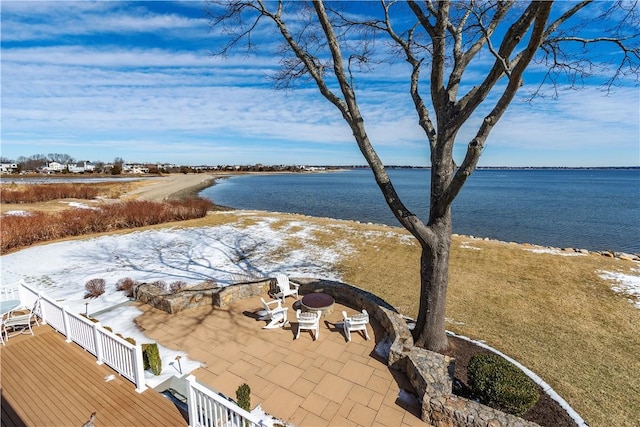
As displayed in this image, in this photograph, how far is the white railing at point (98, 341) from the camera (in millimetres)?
4801

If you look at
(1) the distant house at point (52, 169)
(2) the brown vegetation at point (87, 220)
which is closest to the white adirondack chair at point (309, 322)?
(2) the brown vegetation at point (87, 220)

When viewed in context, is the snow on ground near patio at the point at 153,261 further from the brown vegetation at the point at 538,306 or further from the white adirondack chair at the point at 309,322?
the white adirondack chair at the point at 309,322

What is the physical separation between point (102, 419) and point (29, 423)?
98cm

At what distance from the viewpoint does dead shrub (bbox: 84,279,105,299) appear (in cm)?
887

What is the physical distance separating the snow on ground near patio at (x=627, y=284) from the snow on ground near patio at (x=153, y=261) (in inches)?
376

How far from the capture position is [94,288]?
9078 mm

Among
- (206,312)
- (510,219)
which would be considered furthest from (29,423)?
(510,219)

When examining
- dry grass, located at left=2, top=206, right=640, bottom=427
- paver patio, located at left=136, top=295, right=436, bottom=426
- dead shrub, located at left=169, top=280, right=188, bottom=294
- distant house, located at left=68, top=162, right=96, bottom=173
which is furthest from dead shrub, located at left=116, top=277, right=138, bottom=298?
distant house, located at left=68, top=162, right=96, bottom=173

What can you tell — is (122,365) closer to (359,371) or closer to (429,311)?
(359,371)

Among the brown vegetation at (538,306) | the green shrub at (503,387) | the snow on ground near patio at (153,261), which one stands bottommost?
the snow on ground near patio at (153,261)

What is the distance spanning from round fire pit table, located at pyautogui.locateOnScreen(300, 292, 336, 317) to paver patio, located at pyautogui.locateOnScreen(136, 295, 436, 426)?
22 centimetres

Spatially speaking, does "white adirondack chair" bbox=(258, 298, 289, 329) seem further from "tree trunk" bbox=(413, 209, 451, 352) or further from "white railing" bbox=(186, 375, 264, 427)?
"tree trunk" bbox=(413, 209, 451, 352)

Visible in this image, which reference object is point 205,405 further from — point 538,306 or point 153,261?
point 153,261

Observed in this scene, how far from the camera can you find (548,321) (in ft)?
26.8
